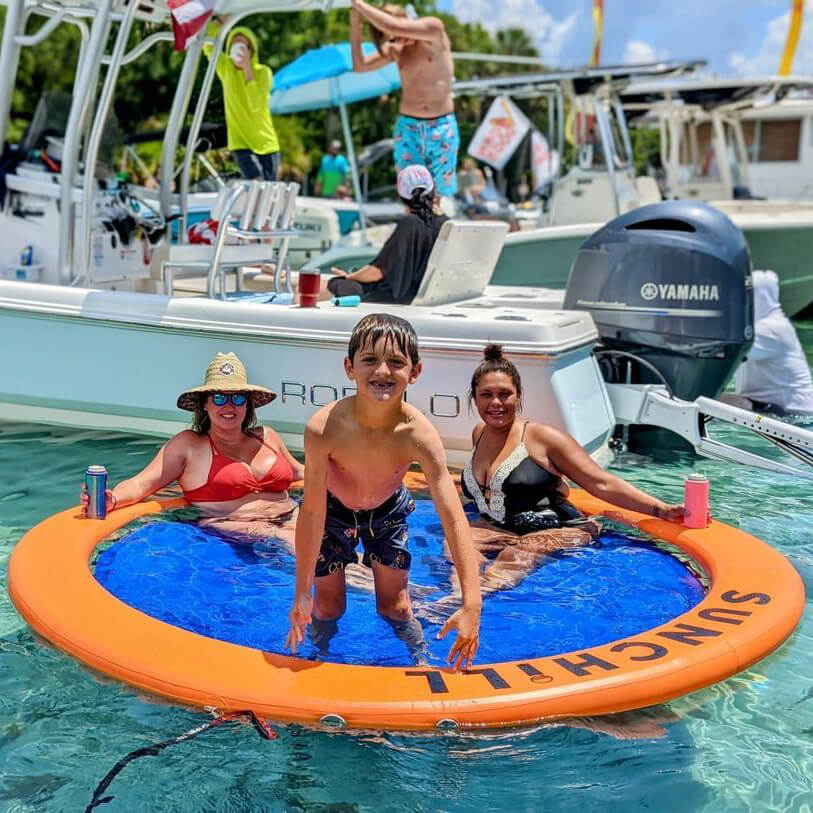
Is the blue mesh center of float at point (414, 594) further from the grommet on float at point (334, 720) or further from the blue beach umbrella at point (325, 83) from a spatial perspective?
the blue beach umbrella at point (325, 83)

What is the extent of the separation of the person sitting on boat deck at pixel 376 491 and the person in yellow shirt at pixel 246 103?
4198 millimetres

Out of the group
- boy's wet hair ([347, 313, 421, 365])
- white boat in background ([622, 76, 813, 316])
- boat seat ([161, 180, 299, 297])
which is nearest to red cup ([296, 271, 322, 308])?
boat seat ([161, 180, 299, 297])

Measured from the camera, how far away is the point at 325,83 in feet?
53.9

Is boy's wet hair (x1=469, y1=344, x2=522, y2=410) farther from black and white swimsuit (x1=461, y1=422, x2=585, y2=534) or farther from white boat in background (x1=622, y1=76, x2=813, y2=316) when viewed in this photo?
white boat in background (x1=622, y1=76, x2=813, y2=316)

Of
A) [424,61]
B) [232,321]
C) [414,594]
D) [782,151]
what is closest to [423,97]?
[424,61]

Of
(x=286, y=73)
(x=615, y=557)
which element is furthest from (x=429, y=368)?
(x=286, y=73)

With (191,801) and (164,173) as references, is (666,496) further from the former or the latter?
(164,173)

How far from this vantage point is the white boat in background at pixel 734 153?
1159cm

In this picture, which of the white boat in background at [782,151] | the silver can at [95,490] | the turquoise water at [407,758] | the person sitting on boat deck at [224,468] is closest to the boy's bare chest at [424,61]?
the person sitting on boat deck at [224,468]

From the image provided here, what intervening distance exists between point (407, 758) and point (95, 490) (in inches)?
82.8

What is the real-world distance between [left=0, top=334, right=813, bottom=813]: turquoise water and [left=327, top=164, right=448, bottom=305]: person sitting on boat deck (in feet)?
11.3

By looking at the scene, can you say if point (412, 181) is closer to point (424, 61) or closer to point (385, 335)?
point (424, 61)

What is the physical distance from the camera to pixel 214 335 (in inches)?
244

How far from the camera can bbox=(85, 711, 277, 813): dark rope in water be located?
9.55 ft
